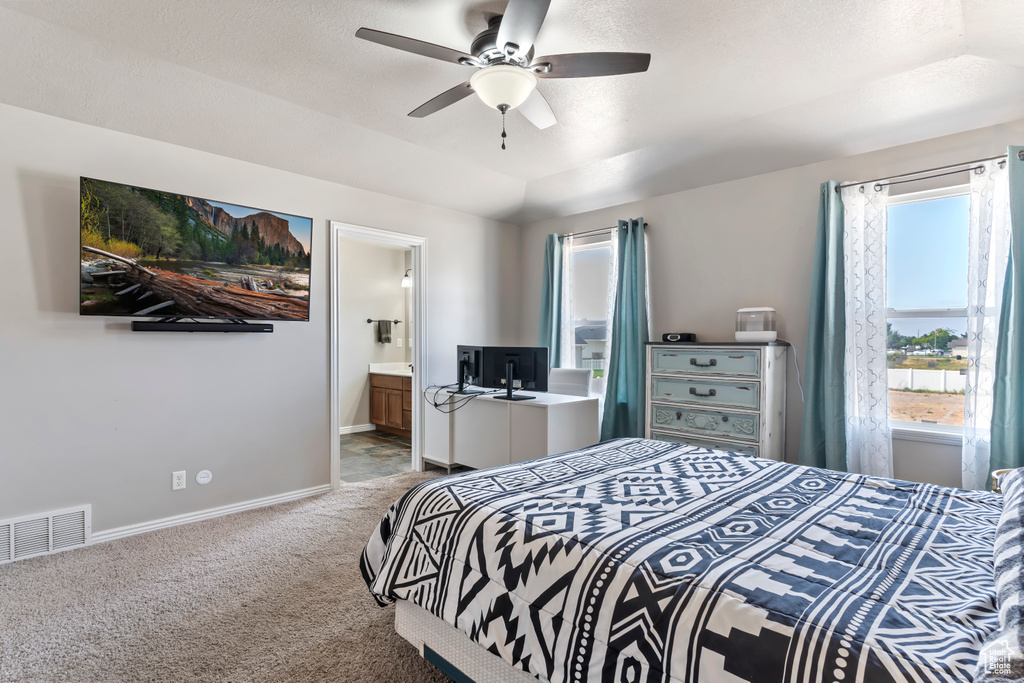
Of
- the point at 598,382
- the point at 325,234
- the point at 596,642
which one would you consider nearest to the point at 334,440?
the point at 325,234

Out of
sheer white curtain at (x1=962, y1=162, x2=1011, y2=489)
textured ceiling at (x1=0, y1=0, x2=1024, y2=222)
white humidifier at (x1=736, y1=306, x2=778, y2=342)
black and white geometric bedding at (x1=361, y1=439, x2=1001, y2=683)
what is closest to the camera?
black and white geometric bedding at (x1=361, y1=439, x2=1001, y2=683)

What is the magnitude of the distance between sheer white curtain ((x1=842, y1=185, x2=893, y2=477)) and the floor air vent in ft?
15.7

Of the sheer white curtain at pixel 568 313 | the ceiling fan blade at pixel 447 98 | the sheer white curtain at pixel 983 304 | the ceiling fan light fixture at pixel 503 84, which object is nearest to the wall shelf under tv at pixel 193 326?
the ceiling fan blade at pixel 447 98

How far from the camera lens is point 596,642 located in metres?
1.17

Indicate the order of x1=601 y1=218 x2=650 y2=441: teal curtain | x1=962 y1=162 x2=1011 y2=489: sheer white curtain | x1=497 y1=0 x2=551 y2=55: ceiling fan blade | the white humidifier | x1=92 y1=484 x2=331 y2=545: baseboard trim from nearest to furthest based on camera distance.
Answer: x1=497 y1=0 x2=551 y2=55: ceiling fan blade → x1=962 y1=162 x2=1011 y2=489: sheer white curtain → x1=92 y1=484 x2=331 y2=545: baseboard trim → the white humidifier → x1=601 y1=218 x2=650 y2=441: teal curtain

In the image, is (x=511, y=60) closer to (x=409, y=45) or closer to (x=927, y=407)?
(x=409, y=45)

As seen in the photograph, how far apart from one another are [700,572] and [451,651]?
91 centimetres

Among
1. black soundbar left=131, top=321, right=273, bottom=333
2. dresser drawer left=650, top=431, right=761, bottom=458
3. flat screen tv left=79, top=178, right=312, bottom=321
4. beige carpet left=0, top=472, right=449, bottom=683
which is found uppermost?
flat screen tv left=79, top=178, right=312, bottom=321

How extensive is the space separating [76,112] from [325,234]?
5.23 feet

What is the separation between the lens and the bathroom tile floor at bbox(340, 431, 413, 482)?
181 inches

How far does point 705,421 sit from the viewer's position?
12.0 feet

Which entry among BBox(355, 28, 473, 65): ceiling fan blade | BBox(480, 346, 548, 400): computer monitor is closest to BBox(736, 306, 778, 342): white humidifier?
BBox(480, 346, 548, 400): computer monitor

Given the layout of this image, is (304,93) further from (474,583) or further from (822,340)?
(822,340)

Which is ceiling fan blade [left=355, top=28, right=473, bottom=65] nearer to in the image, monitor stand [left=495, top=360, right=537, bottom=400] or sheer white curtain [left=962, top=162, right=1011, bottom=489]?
monitor stand [left=495, top=360, right=537, bottom=400]
